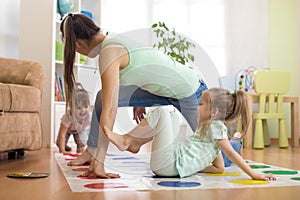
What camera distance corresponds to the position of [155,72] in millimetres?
1426

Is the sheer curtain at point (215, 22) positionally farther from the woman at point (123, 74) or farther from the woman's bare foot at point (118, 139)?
the woman's bare foot at point (118, 139)

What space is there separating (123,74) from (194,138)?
36 cm

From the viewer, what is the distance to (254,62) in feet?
13.6

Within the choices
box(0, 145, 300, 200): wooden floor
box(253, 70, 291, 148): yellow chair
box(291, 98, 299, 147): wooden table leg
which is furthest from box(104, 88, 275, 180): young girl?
box(291, 98, 299, 147): wooden table leg

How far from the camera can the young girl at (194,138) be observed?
4.90 feet

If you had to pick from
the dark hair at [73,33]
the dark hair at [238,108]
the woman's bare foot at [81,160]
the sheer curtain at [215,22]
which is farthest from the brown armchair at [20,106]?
the sheer curtain at [215,22]

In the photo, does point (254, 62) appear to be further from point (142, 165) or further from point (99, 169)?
point (99, 169)

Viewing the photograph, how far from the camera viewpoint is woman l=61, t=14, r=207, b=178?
56.9 inches

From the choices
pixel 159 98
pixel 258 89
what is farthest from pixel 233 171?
pixel 258 89

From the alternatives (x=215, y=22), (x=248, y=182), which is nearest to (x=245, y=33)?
(x=215, y=22)

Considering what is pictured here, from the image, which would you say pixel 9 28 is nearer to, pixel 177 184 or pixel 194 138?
pixel 194 138

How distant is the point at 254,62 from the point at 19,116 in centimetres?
257

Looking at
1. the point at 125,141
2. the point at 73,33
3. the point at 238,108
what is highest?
the point at 73,33

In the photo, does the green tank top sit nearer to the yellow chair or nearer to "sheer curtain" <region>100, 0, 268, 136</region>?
the yellow chair
